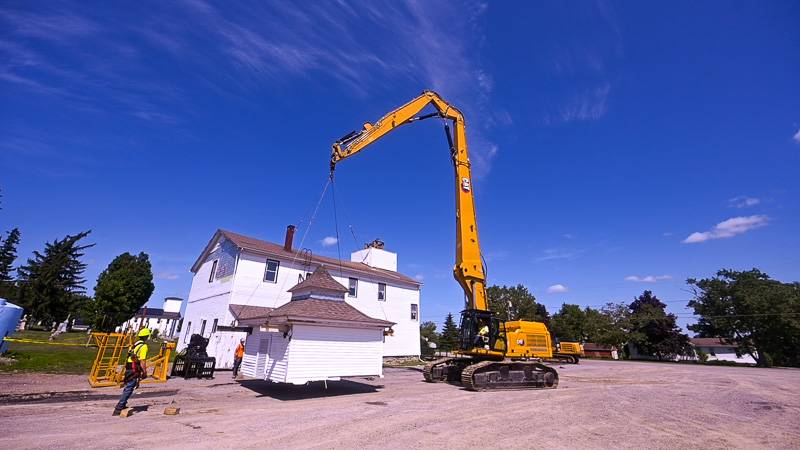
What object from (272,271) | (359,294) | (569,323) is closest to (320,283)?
(272,271)

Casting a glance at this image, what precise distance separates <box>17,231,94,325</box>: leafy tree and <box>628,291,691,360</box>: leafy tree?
76210 millimetres

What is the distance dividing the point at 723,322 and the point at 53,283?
93414 mm

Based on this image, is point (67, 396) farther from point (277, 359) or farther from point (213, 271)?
point (213, 271)

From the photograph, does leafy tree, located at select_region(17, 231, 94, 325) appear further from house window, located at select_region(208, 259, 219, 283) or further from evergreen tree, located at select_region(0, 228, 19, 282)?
house window, located at select_region(208, 259, 219, 283)

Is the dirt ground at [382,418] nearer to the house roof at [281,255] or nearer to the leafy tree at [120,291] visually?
the house roof at [281,255]

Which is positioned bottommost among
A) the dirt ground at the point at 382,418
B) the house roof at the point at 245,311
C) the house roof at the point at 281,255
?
the dirt ground at the point at 382,418

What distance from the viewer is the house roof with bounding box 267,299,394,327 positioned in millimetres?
12692

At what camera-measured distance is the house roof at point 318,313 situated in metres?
12.7

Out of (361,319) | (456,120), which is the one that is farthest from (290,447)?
(456,120)

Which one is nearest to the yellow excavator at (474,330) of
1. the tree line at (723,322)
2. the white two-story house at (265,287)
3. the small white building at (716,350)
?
the white two-story house at (265,287)

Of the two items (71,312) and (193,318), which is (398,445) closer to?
(193,318)

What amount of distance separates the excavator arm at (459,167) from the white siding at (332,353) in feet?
17.4

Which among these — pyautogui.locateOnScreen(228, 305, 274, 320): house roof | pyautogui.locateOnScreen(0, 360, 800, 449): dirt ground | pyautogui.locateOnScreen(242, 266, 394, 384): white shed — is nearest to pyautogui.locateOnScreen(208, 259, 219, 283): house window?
pyautogui.locateOnScreen(228, 305, 274, 320): house roof

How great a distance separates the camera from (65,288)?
46.3m
